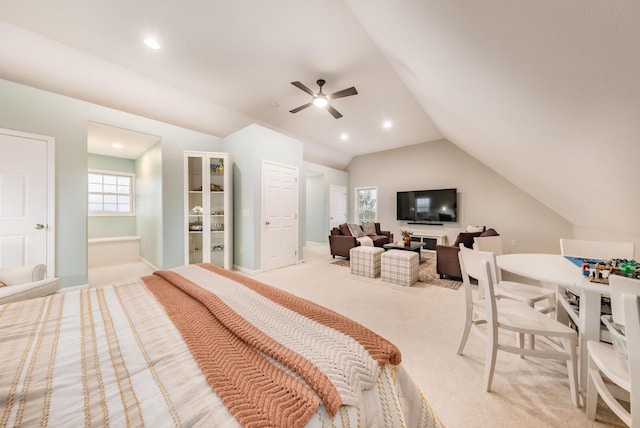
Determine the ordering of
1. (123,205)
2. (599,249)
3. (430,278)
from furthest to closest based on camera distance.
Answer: (123,205) → (430,278) → (599,249)

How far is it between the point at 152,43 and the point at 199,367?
359 cm

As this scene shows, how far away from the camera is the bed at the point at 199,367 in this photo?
1.94ft

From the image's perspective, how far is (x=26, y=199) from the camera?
8.93ft

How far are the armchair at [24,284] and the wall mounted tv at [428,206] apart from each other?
6.91m

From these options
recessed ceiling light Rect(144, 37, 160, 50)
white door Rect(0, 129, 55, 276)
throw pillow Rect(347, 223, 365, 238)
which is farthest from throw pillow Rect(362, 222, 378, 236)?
white door Rect(0, 129, 55, 276)

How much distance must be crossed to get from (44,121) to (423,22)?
14.6 feet

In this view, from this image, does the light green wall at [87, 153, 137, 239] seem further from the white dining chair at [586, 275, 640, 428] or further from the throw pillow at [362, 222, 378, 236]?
the white dining chair at [586, 275, 640, 428]

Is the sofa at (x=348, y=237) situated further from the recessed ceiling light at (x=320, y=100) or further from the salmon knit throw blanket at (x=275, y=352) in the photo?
the salmon knit throw blanket at (x=275, y=352)

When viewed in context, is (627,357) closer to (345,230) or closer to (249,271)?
(249,271)

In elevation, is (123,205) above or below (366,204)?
below

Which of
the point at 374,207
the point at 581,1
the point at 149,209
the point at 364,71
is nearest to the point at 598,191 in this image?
the point at 581,1

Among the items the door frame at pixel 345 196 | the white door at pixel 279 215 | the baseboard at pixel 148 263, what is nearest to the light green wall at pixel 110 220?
the baseboard at pixel 148 263

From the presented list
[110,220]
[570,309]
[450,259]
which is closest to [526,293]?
[570,309]

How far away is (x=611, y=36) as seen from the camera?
861 mm
